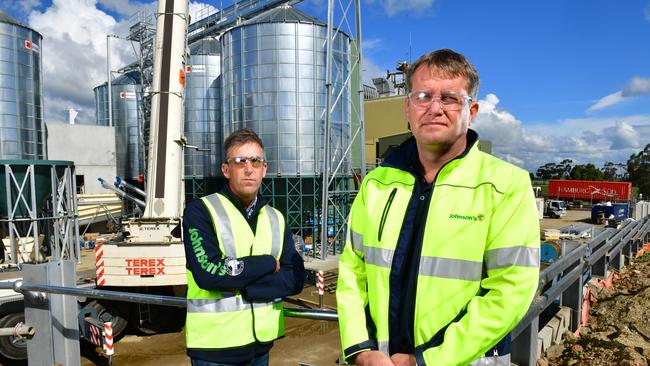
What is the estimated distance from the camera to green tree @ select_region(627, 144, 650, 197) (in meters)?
56.5

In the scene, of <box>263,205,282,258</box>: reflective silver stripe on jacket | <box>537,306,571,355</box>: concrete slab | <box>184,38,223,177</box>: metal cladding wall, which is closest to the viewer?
<box>263,205,282,258</box>: reflective silver stripe on jacket

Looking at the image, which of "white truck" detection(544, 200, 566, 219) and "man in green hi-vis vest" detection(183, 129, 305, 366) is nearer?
"man in green hi-vis vest" detection(183, 129, 305, 366)

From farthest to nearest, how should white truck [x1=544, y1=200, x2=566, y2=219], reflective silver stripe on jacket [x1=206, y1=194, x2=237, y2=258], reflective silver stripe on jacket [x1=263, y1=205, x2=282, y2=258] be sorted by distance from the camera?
white truck [x1=544, y1=200, x2=566, y2=219] → reflective silver stripe on jacket [x1=263, y1=205, x2=282, y2=258] → reflective silver stripe on jacket [x1=206, y1=194, x2=237, y2=258]

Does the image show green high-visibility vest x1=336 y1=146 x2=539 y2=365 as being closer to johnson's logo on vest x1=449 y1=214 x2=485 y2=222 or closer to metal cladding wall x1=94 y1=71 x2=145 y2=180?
johnson's logo on vest x1=449 y1=214 x2=485 y2=222

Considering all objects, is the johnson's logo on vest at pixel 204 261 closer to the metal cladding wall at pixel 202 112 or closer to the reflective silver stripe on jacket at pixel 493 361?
the reflective silver stripe on jacket at pixel 493 361

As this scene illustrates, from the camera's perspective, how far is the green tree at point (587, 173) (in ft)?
218

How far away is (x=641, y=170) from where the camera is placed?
58.6 metres

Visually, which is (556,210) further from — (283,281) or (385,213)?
(385,213)

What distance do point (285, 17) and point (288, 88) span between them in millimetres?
3774

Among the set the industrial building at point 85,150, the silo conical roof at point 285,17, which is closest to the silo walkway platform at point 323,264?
the silo conical roof at point 285,17

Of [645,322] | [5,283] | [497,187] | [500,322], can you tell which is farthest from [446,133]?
[645,322]

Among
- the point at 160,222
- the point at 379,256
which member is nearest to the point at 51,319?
the point at 379,256

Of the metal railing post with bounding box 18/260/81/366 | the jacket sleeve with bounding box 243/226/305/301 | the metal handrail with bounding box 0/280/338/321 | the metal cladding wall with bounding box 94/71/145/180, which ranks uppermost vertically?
the metal cladding wall with bounding box 94/71/145/180

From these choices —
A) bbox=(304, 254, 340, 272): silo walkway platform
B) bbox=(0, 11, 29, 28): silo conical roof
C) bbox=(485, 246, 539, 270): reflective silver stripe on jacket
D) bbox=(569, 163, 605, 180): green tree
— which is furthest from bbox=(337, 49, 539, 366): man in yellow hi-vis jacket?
bbox=(569, 163, 605, 180): green tree
